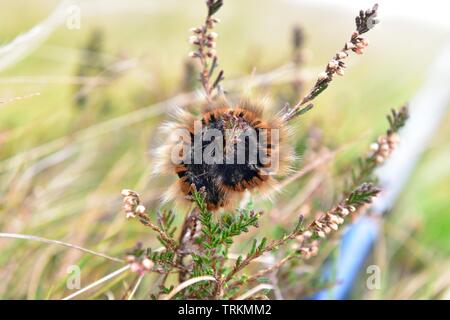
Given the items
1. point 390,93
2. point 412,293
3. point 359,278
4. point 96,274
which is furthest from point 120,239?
point 390,93

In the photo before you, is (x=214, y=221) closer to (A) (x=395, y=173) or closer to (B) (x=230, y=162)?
(B) (x=230, y=162)

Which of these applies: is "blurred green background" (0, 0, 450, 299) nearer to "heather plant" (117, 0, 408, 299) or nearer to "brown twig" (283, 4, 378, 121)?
"heather plant" (117, 0, 408, 299)

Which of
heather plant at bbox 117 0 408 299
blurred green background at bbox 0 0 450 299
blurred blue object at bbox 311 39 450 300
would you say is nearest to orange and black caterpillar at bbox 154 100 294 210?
heather plant at bbox 117 0 408 299

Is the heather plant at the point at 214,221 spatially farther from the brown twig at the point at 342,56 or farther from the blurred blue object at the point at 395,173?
the blurred blue object at the point at 395,173

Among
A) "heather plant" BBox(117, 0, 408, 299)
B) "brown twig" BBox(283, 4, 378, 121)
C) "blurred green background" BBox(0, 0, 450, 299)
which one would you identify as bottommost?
"heather plant" BBox(117, 0, 408, 299)

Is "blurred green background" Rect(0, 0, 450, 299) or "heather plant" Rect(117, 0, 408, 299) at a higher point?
"blurred green background" Rect(0, 0, 450, 299)

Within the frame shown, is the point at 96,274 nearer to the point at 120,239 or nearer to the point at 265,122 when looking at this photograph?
the point at 120,239

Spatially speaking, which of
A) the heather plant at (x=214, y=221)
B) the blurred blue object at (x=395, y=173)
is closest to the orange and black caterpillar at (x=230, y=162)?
the heather plant at (x=214, y=221)
